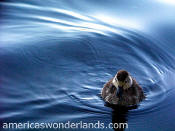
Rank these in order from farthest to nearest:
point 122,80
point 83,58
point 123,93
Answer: point 83,58, point 123,93, point 122,80

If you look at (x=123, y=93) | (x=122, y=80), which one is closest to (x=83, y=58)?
(x=123, y=93)

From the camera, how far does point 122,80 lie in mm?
8742

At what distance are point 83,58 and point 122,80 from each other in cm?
215

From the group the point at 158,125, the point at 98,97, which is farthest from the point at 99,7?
the point at 158,125

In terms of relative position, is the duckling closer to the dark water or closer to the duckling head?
the duckling head

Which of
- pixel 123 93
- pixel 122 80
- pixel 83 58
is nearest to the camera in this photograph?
pixel 122 80

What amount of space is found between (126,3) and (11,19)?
379 cm

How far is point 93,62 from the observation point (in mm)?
10531

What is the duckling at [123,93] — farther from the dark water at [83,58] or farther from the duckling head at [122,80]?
the dark water at [83,58]

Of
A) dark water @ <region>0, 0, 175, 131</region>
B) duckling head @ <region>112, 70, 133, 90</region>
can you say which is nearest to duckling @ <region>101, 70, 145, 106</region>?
duckling head @ <region>112, 70, 133, 90</region>

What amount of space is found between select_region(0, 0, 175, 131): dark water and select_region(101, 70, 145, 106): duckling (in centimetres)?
18

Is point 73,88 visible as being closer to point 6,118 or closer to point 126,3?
point 6,118

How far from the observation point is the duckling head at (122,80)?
870 centimetres

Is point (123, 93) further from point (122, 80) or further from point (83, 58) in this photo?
point (83, 58)
